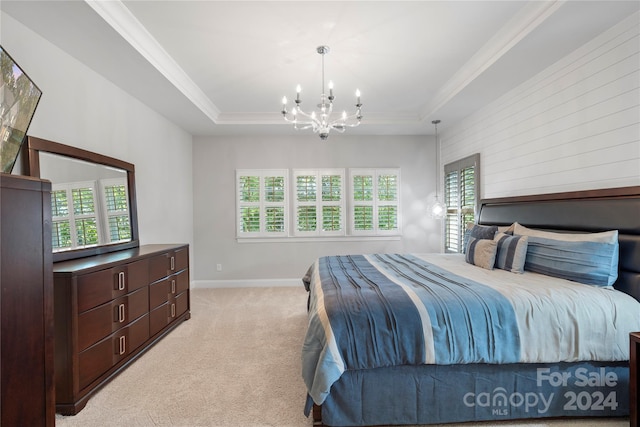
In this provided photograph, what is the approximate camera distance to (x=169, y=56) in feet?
9.57

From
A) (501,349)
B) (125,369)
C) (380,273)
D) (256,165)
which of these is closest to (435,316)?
(501,349)

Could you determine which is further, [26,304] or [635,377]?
[635,377]

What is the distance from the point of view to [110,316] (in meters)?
2.30

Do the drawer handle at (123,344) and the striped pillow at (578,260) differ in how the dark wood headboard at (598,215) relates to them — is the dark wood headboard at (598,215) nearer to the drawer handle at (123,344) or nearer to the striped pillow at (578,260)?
the striped pillow at (578,260)

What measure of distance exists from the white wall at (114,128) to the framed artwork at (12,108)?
353 millimetres

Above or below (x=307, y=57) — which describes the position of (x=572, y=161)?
below

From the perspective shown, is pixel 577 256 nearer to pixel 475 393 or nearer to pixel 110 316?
pixel 475 393

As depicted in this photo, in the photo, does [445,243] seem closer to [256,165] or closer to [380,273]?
[380,273]

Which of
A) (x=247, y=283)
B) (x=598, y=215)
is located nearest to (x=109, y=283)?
(x=247, y=283)

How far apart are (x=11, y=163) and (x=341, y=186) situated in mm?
4112

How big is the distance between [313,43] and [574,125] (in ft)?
7.92

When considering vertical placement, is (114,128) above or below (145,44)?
below

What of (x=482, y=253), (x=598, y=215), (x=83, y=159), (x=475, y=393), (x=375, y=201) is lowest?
(x=475, y=393)

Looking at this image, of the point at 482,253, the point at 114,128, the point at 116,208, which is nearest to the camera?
the point at 482,253
